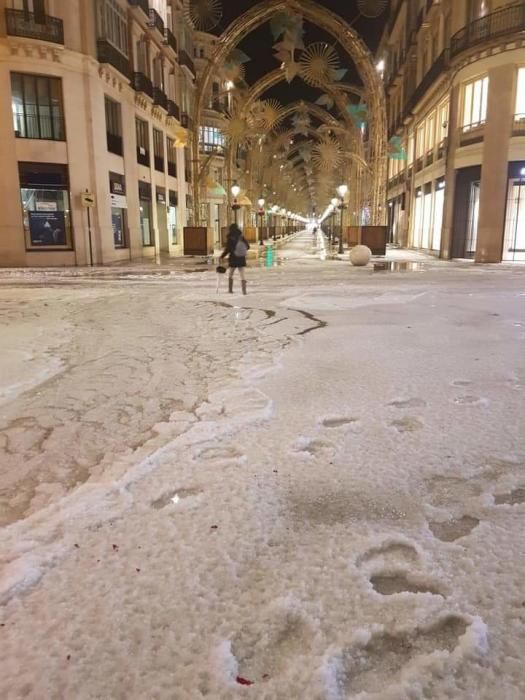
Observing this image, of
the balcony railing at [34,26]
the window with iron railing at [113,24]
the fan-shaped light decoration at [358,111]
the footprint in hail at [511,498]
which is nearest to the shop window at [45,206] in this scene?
the balcony railing at [34,26]

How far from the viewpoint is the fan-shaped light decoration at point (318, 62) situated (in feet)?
81.0

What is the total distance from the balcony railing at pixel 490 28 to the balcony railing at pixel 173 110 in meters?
17.3

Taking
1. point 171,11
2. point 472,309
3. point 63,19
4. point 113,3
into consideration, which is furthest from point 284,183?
point 472,309

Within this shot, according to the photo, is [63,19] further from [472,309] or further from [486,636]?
[486,636]

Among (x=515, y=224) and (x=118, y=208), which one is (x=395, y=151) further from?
(x=118, y=208)

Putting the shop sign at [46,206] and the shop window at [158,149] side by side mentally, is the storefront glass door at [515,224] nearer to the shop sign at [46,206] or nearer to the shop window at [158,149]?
the shop sign at [46,206]

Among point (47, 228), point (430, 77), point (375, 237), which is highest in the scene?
point (430, 77)

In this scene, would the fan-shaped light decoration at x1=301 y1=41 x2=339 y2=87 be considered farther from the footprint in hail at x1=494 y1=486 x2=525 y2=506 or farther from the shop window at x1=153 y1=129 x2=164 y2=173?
the footprint in hail at x1=494 y1=486 x2=525 y2=506

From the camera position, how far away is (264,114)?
32.6 m

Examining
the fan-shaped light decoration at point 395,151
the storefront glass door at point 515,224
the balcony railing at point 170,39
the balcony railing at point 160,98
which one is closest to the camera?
the storefront glass door at point 515,224

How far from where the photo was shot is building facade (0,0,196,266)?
21250 millimetres

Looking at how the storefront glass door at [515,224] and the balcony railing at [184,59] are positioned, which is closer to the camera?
the storefront glass door at [515,224]

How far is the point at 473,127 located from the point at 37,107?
59.8 ft

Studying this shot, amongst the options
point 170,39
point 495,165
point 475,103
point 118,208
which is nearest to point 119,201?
point 118,208
